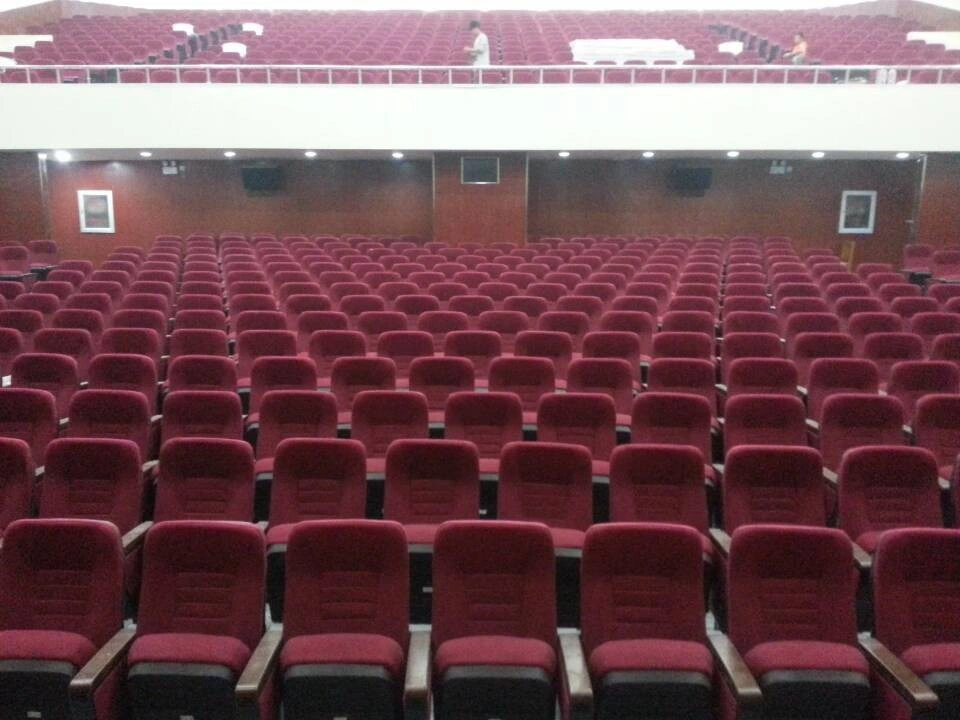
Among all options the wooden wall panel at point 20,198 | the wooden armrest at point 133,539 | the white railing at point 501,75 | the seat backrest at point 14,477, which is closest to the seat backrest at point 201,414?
the seat backrest at point 14,477

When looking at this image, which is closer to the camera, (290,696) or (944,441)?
(290,696)

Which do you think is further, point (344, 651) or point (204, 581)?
point (204, 581)

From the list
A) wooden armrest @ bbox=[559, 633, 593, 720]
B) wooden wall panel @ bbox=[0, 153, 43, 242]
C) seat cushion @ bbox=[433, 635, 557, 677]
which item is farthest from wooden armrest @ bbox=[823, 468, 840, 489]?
wooden wall panel @ bbox=[0, 153, 43, 242]

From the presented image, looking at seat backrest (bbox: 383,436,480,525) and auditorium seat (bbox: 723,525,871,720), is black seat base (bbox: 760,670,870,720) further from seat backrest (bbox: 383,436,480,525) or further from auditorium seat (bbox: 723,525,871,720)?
seat backrest (bbox: 383,436,480,525)

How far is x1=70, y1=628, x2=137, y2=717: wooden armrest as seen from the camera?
2291 millimetres

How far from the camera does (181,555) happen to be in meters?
2.68

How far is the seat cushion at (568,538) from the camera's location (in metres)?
3.04

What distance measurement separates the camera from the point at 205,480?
3.34 metres

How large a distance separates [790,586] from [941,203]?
10.5 meters

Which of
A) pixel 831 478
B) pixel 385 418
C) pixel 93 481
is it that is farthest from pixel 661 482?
pixel 93 481

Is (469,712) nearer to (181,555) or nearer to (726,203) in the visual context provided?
(181,555)

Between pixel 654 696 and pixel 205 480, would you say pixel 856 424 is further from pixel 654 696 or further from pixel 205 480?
pixel 205 480

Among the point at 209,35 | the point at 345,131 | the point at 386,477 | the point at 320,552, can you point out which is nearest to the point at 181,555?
the point at 320,552

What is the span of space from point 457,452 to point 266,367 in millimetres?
1748
